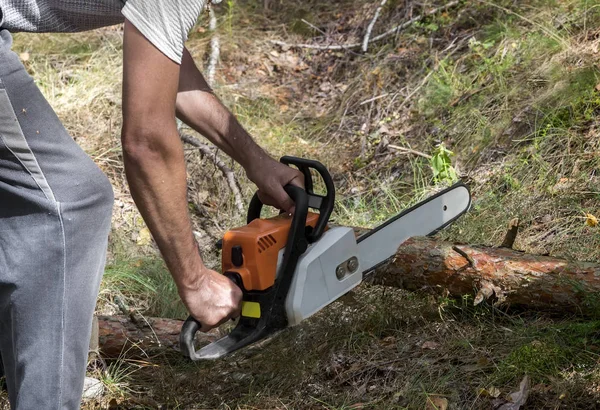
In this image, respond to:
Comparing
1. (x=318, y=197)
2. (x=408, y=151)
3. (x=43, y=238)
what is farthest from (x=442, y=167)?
(x=43, y=238)

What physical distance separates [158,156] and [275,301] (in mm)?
851

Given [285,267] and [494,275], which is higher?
[285,267]

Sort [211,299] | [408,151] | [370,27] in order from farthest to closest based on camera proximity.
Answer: [370,27]
[408,151]
[211,299]

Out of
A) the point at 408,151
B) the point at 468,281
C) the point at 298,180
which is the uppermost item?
the point at 298,180

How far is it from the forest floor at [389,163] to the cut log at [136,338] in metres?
0.05

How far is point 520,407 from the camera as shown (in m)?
2.64

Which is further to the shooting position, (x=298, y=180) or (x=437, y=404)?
(x=298, y=180)

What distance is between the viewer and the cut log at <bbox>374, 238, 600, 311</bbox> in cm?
298

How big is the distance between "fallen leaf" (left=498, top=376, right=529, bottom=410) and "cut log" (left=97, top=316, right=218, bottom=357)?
1501 millimetres

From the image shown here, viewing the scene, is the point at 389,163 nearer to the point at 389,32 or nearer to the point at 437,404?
the point at 389,32

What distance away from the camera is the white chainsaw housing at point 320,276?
2.75m

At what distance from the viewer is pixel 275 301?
8.99ft

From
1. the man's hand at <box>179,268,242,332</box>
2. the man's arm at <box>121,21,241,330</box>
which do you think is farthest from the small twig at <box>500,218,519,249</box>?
the man's arm at <box>121,21,241,330</box>

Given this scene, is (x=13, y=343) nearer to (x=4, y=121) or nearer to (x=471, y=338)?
(x=4, y=121)
